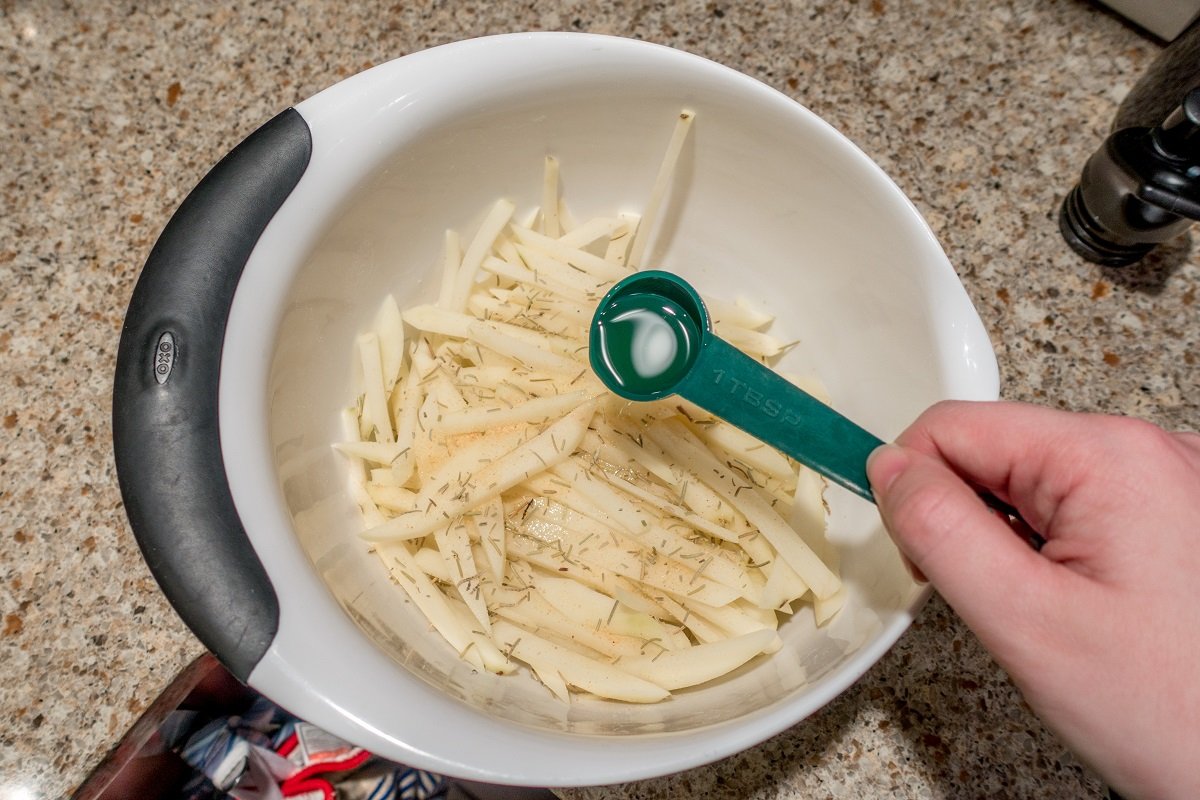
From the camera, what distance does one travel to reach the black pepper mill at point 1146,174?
0.83 metres

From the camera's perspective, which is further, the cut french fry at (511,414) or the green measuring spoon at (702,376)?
the cut french fry at (511,414)

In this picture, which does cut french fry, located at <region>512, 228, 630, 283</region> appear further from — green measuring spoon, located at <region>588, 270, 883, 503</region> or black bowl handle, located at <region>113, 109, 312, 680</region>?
black bowl handle, located at <region>113, 109, 312, 680</region>

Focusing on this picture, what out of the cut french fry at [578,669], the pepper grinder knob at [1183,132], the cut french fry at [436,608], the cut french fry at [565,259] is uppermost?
the pepper grinder knob at [1183,132]

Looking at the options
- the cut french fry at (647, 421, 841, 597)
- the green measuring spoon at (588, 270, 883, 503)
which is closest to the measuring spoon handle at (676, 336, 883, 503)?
the green measuring spoon at (588, 270, 883, 503)

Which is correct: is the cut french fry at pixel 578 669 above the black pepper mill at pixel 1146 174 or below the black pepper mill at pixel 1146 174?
below

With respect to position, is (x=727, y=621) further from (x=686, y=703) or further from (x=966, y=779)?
(x=966, y=779)

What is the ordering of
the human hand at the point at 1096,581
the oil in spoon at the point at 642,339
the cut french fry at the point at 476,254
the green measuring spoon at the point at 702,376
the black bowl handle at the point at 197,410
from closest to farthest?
1. the human hand at the point at 1096,581
2. the black bowl handle at the point at 197,410
3. the green measuring spoon at the point at 702,376
4. the oil in spoon at the point at 642,339
5. the cut french fry at the point at 476,254

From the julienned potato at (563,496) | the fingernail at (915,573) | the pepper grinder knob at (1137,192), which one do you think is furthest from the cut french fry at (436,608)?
the pepper grinder knob at (1137,192)

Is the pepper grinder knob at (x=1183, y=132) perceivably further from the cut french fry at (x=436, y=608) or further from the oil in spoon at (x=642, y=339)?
the cut french fry at (x=436, y=608)

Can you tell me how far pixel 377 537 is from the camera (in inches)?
32.9

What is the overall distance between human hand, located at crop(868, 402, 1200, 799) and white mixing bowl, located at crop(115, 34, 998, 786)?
0.42 ft

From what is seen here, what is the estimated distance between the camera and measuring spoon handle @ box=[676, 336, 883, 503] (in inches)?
29.2

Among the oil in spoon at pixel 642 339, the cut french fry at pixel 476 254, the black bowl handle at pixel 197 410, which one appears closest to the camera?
the black bowl handle at pixel 197 410

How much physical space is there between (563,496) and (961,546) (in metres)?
0.46
